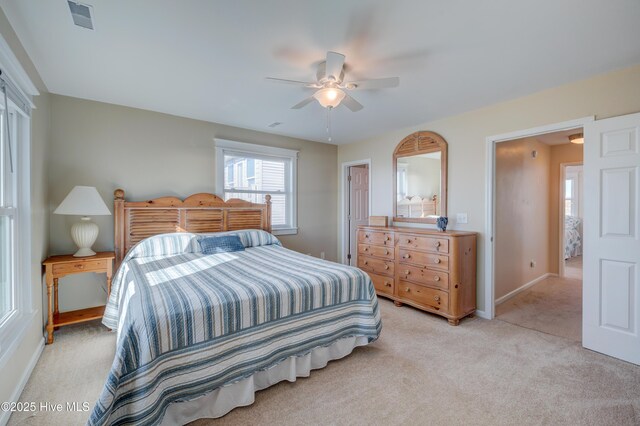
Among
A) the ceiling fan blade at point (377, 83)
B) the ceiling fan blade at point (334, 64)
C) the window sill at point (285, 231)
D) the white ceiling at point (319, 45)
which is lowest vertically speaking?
the window sill at point (285, 231)

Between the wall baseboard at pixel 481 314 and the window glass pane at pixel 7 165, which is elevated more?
the window glass pane at pixel 7 165

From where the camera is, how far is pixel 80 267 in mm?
2828

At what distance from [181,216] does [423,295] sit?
3.27 metres

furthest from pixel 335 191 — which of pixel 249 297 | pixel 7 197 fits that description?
pixel 7 197

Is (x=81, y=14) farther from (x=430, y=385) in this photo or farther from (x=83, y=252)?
(x=430, y=385)

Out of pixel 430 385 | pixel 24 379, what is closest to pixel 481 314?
pixel 430 385

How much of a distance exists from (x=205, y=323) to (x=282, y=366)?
0.71 m

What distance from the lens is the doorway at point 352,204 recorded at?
546 cm

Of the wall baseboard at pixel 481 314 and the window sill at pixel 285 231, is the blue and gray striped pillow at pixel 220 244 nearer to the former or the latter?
the window sill at pixel 285 231

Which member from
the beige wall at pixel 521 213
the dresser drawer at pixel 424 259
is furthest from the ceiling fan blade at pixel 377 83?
the beige wall at pixel 521 213

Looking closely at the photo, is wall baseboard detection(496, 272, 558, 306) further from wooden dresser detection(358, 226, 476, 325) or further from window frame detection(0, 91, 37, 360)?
window frame detection(0, 91, 37, 360)

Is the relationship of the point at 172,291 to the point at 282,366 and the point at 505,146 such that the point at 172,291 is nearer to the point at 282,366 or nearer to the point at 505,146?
the point at 282,366

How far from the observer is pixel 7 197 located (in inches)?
81.0

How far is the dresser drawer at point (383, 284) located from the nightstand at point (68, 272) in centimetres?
326
